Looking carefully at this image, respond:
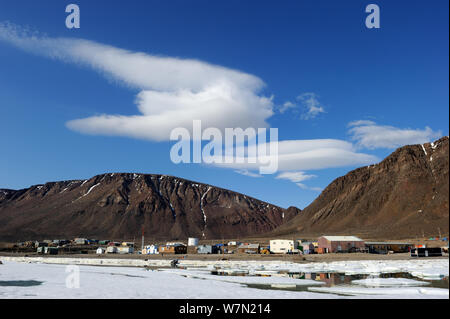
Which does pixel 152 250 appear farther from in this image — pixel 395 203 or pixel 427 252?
pixel 395 203

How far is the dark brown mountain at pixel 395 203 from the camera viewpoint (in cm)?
13938

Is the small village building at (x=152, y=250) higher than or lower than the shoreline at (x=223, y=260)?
lower

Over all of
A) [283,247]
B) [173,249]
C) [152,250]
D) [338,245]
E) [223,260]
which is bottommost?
[152,250]

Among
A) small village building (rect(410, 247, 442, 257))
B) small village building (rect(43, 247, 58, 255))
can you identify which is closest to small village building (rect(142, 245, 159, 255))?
small village building (rect(43, 247, 58, 255))

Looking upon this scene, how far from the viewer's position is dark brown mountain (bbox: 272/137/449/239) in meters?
139

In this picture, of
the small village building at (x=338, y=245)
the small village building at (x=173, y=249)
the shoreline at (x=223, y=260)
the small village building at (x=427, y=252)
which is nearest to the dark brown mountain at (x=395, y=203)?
the small village building at (x=338, y=245)

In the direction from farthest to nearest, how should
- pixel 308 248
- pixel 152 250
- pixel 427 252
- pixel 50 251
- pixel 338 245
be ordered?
pixel 50 251
pixel 152 250
pixel 308 248
pixel 338 245
pixel 427 252

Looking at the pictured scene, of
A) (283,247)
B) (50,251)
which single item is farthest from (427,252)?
(50,251)

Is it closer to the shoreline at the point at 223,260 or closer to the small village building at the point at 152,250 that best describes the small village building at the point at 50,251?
the small village building at the point at 152,250

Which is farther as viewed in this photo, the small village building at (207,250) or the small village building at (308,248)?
the small village building at (207,250)

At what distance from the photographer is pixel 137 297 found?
17047 millimetres

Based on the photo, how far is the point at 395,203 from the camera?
166m
